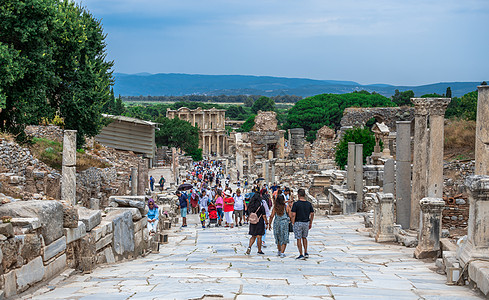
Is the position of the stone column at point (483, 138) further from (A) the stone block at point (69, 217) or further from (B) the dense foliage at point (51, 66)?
(B) the dense foliage at point (51, 66)

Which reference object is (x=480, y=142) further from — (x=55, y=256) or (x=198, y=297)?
(x=55, y=256)

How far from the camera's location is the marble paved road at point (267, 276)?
6297mm

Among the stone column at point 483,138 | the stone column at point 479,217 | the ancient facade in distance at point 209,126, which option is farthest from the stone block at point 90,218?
the ancient facade in distance at point 209,126

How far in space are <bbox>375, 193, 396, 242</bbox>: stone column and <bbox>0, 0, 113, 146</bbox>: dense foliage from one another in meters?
10.1

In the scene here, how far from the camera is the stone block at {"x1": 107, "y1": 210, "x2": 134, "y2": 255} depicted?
9.69 m

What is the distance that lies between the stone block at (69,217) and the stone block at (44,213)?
0.24 m

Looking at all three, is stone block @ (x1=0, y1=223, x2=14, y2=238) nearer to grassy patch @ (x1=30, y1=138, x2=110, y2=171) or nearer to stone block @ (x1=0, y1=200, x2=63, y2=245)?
stone block @ (x1=0, y1=200, x2=63, y2=245)

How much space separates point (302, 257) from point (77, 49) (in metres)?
12.6

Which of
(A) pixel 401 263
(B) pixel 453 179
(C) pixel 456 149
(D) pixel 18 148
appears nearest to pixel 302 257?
(A) pixel 401 263

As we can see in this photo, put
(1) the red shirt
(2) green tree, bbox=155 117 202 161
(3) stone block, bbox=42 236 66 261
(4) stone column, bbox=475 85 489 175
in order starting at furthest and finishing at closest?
(2) green tree, bbox=155 117 202 161
(1) the red shirt
(4) stone column, bbox=475 85 489 175
(3) stone block, bbox=42 236 66 261

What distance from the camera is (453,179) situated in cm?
2373

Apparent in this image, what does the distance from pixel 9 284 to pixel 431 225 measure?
6848 millimetres

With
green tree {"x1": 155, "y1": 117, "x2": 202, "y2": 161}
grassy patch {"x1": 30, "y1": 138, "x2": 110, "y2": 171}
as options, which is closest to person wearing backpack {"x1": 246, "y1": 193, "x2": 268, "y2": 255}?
grassy patch {"x1": 30, "y1": 138, "x2": 110, "y2": 171}

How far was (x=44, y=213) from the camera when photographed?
7.07 metres
